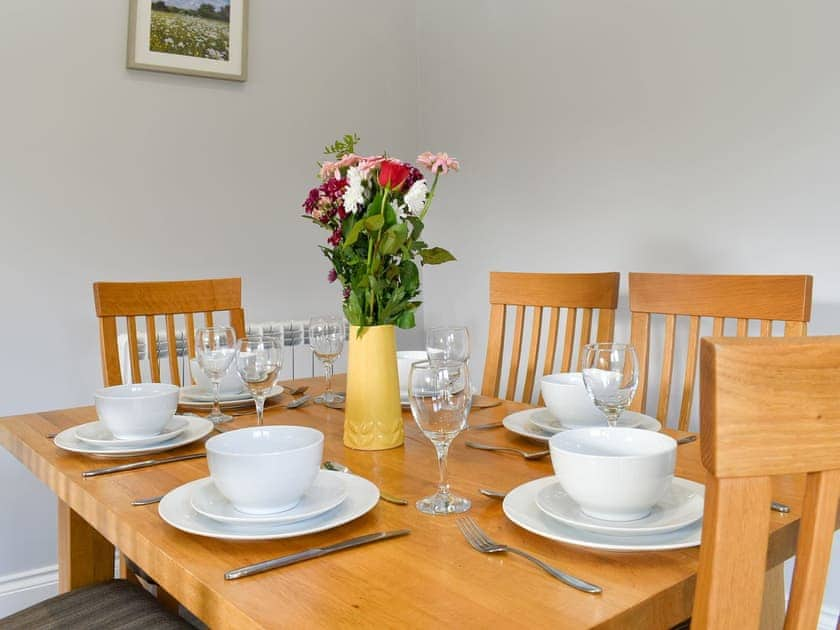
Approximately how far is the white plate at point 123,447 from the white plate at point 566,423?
1.79 feet

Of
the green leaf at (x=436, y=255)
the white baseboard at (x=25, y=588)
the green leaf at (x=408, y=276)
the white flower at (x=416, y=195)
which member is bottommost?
the white baseboard at (x=25, y=588)

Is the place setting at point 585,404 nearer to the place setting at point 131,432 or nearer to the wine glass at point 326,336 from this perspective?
the wine glass at point 326,336

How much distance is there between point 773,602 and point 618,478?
2.11ft

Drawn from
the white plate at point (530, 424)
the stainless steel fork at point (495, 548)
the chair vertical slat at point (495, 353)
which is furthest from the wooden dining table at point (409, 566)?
the chair vertical slat at point (495, 353)

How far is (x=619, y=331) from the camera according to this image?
245cm

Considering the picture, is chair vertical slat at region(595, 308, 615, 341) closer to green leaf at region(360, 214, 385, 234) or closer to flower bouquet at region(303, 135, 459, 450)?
flower bouquet at region(303, 135, 459, 450)

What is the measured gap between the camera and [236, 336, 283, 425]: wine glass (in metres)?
1.22

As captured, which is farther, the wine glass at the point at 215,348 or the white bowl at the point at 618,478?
the wine glass at the point at 215,348

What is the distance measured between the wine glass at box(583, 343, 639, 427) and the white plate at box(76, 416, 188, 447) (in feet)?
2.14

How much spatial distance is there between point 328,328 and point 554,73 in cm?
157

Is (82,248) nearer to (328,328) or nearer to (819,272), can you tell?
(328,328)

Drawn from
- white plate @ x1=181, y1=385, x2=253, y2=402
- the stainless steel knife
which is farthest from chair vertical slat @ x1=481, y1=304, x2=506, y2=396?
the stainless steel knife

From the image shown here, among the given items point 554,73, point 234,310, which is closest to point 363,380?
point 234,310

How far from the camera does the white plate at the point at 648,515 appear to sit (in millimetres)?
780
